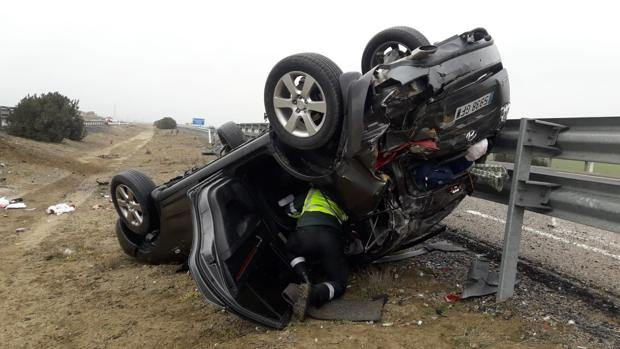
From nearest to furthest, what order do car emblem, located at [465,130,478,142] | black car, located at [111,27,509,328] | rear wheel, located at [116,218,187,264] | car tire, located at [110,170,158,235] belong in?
black car, located at [111,27,509,328], car emblem, located at [465,130,478,142], car tire, located at [110,170,158,235], rear wheel, located at [116,218,187,264]

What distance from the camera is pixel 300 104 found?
127 inches

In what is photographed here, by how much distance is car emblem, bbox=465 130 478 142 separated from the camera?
3.05 m

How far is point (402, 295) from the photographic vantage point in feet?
11.1

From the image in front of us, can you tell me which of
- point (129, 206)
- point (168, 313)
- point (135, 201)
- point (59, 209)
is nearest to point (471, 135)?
point (168, 313)

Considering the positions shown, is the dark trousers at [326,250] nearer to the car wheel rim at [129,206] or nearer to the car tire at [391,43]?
the car tire at [391,43]

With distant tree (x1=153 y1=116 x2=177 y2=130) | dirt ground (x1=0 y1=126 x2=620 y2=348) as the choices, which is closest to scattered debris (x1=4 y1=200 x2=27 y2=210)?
dirt ground (x1=0 y1=126 x2=620 y2=348)

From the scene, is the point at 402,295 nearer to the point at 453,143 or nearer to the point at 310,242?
the point at 310,242

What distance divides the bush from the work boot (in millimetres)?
22111

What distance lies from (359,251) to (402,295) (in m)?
0.46

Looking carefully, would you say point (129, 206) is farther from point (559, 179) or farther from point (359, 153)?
point (559, 179)

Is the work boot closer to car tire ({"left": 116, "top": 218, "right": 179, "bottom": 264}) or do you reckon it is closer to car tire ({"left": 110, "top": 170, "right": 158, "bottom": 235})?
car tire ({"left": 116, "top": 218, "right": 179, "bottom": 264})

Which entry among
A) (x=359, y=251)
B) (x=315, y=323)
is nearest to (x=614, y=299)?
(x=359, y=251)

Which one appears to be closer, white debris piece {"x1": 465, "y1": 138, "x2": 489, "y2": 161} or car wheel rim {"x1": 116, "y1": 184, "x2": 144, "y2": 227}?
white debris piece {"x1": 465, "y1": 138, "x2": 489, "y2": 161}

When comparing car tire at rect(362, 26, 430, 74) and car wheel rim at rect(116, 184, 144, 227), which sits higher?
car tire at rect(362, 26, 430, 74)
